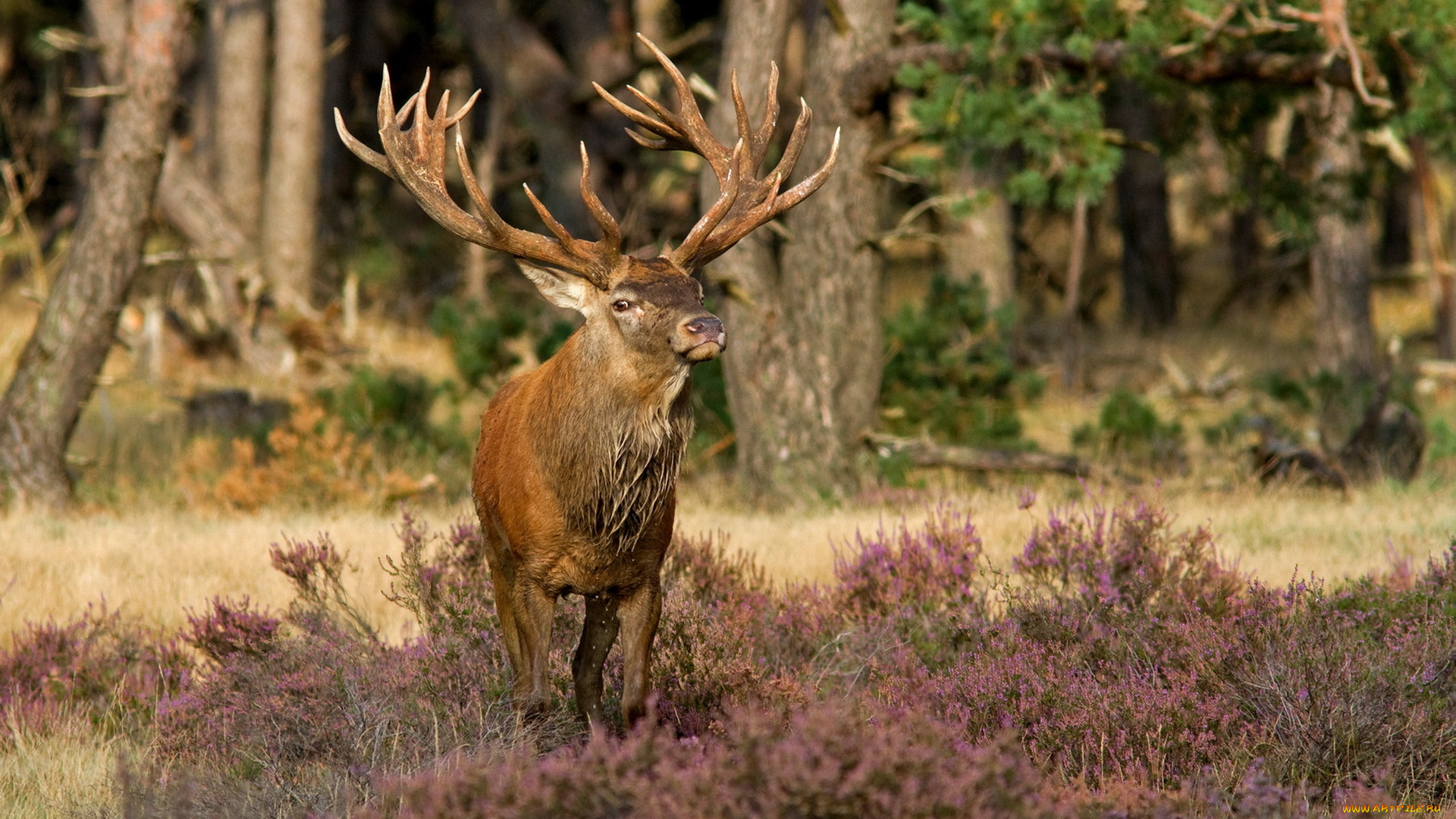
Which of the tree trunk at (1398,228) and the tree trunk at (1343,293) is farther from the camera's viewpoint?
the tree trunk at (1398,228)

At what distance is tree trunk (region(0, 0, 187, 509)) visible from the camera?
998 cm

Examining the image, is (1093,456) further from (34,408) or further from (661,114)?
(34,408)

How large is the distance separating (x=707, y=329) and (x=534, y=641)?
4.53ft

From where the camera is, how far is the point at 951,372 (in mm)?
12273

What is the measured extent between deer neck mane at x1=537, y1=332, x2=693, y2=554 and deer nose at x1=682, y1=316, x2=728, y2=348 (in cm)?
25

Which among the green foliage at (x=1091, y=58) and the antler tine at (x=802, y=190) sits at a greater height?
the green foliage at (x=1091, y=58)

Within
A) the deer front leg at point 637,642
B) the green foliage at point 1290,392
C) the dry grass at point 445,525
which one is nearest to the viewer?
the deer front leg at point 637,642

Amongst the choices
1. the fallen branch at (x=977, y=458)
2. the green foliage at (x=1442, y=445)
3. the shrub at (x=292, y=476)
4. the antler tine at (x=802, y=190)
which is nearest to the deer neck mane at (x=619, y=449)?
the antler tine at (x=802, y=190)

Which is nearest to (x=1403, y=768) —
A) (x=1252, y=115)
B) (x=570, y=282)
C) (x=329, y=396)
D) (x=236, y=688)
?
(x=570, y=282)

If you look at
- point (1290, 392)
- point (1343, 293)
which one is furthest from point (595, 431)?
point (1343, 293)

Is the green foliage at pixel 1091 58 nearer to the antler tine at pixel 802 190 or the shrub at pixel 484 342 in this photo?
the antler tine at pixel 802 190

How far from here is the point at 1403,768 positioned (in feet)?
16.5

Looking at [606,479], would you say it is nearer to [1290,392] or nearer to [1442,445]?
[1442,445]

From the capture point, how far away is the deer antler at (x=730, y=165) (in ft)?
19.3
